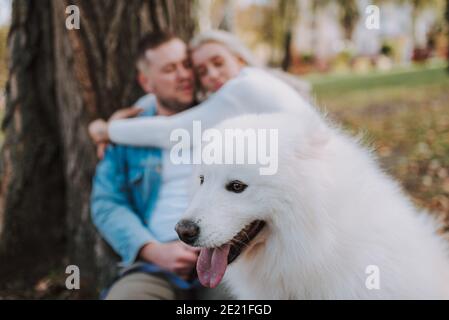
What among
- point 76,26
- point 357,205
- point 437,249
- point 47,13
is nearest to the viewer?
point 357,205

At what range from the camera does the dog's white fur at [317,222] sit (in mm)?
2223

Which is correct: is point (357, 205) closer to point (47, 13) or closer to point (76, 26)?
point (76, 26)

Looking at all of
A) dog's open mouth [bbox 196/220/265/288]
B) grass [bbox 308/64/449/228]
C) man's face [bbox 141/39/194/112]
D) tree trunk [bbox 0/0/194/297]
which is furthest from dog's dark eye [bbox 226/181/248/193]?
tree trunk [bbox 0/0/194/297]

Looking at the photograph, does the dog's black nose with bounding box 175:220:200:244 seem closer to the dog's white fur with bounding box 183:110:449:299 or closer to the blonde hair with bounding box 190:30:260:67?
the dog's white fur with bounding box 183:110:449:299

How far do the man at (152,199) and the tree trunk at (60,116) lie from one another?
457 millimetres

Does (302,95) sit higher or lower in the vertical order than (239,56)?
lower

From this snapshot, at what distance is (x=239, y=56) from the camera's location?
332 cm

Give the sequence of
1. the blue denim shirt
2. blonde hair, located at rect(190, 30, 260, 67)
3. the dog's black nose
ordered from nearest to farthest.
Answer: the dog's black nose < the blue denim shirt < blonde hair, located at rect(190, 30, 260, 67)

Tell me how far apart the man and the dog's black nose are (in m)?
0.72

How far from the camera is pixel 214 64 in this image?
3223 mm

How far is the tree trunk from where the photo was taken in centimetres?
360

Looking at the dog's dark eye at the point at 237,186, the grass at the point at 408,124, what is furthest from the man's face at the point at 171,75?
the dog's dark eye at the point at 237,186
